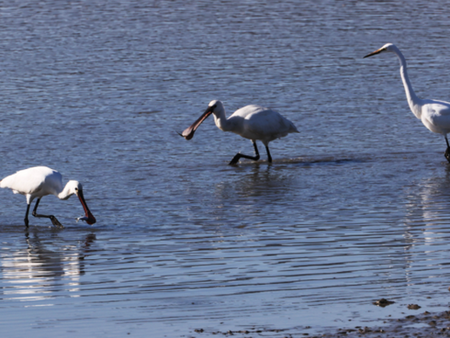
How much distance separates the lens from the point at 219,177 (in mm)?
13203

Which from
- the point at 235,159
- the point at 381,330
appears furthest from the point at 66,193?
the point at 381,330

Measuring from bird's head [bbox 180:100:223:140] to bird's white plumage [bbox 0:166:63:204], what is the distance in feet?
14.8

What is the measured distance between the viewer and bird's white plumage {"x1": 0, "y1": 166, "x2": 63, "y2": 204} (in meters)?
10.5

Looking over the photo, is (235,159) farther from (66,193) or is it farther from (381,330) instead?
(381,330)

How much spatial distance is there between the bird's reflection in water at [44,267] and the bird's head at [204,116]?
17.1 ft

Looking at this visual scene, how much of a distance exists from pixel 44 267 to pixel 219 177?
4950 millimetres

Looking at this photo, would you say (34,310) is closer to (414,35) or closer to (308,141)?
(308,141)

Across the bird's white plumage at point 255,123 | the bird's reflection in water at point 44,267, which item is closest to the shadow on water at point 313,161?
the bird's white plumage at point 255,123

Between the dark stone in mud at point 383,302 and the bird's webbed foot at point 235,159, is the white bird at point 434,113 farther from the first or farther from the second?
the dark stone in mud at point 383,302

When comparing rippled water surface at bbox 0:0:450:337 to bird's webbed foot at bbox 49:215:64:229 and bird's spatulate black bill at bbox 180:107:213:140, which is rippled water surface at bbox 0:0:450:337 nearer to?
bird's webbed foot at bbox 49:215:64:229

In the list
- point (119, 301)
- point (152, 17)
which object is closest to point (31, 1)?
point (152, 17)

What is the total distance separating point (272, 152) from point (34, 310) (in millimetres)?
8721

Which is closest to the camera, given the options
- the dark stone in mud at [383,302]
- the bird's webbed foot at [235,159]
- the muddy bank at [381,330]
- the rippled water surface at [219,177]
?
the muddy bank at [381,330]

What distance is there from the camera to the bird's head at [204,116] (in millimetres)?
14812
